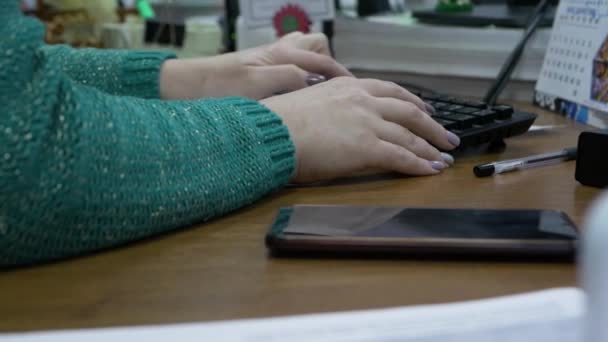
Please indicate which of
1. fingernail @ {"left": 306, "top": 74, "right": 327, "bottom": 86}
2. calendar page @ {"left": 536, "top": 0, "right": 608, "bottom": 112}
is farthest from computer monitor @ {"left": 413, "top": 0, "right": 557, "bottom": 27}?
fingernail @ {"left": 306, "top": 74, "right": 327, "bottom": 86}

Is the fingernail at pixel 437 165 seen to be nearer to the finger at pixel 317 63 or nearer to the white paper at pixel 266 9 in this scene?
the finger at pixel 317 63

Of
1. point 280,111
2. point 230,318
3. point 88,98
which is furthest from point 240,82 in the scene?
point 230,318

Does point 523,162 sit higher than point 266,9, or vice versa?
point 266,9

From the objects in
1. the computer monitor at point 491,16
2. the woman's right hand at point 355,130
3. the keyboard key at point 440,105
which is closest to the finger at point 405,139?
the woman's right hand at point 355,130

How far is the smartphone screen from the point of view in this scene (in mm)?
411

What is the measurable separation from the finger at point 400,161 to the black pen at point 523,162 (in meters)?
0.04

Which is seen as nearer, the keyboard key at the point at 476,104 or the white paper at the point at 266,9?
the keyboard key at the point at 476,104

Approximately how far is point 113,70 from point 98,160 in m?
0.34

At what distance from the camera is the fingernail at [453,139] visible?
2.08ft

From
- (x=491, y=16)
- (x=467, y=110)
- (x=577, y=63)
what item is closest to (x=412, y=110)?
(x=467, y=110)

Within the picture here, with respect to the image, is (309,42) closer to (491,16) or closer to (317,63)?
(317,63)

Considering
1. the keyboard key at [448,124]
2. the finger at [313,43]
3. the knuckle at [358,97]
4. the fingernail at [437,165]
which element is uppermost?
the finger at [313,43]

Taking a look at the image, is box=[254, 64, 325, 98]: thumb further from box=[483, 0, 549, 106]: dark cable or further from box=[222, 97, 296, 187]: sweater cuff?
box=[483, 0, 549, 106]: dark cable

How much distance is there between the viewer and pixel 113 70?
740 mm
